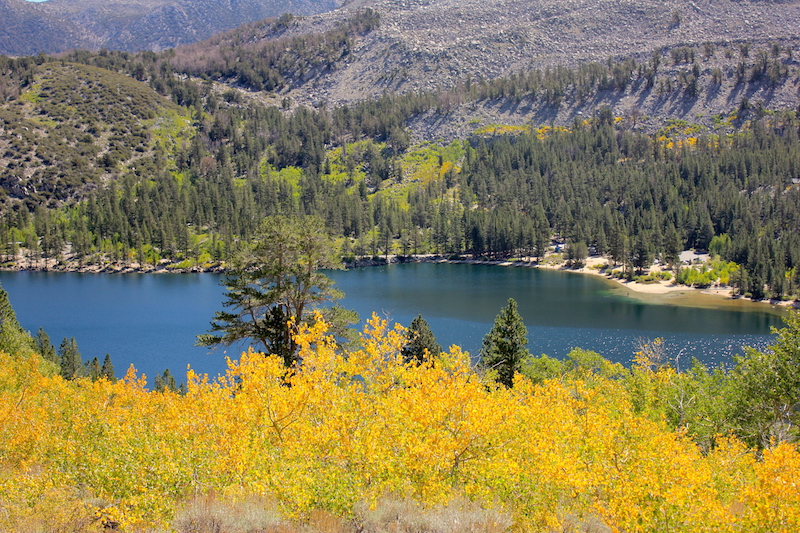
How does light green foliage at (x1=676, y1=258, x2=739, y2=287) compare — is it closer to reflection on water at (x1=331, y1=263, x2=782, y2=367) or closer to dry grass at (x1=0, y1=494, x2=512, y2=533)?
reflection on water at (x1=331, y1=263, x2=782, y2=367)

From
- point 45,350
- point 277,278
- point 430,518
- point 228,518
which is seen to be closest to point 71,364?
point 45,350

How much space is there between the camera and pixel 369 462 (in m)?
13.4

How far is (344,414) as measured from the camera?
14.1m

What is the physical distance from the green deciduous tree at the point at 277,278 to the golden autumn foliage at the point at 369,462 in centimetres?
1500

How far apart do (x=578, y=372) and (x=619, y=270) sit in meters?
99.2

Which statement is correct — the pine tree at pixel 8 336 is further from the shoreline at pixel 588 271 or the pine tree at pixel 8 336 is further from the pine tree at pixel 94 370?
the shoreline at pixel 588 271

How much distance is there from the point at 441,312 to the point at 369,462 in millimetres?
80884

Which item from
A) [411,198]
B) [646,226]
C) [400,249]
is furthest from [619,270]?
[411,198]

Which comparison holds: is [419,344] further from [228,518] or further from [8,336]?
[8,336]

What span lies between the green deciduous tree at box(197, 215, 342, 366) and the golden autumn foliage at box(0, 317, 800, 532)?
15.0 m

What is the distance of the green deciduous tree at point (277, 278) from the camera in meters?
32.5

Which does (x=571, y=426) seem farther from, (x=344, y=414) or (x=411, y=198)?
(x=411, y=198)

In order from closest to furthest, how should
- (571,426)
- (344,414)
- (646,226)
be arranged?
(344,414) → (571,426) → (646,226)

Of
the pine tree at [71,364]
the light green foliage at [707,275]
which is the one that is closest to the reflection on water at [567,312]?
the light green foliage at [707,275]
